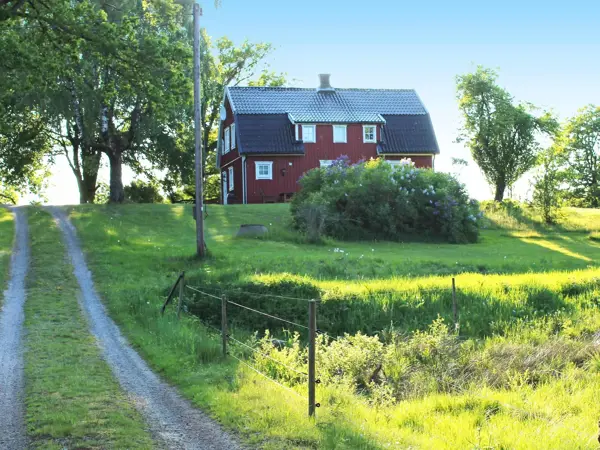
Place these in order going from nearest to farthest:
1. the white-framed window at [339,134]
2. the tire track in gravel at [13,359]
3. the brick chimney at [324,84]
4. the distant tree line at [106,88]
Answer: the tire track in gravel at [13,359], the distant tree line at [106,88], the white-framed window at [339,134], the brick chimney at [324,84]

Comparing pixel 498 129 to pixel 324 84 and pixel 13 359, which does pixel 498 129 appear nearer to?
pixel 324 84

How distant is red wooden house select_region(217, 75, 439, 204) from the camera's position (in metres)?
47.8

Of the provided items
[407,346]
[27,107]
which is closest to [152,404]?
[407,346]

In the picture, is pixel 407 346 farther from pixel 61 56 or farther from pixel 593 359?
pixel 61 56

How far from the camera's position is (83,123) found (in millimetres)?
40250

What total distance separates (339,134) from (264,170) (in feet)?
19.2

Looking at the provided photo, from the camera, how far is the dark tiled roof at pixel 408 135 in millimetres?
49125

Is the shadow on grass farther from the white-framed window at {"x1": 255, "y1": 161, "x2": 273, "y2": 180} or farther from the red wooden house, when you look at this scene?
the red wooden house

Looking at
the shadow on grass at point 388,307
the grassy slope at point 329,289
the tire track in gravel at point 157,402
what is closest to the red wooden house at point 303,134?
the grassy slope at point 329,289

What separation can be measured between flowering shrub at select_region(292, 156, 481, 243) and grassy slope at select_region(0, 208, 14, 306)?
12.9m

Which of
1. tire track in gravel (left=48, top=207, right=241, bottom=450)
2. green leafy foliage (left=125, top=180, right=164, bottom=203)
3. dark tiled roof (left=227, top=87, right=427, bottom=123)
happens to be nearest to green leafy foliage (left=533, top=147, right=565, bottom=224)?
dark tiled roof (left=227, top=87, right=427, bottom=123)

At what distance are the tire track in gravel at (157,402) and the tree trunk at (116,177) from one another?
2612cm

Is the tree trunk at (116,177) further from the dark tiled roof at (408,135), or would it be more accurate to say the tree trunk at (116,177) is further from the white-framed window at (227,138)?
the dark tiled roof at (408,135)

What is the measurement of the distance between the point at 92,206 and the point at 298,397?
34.0 m
